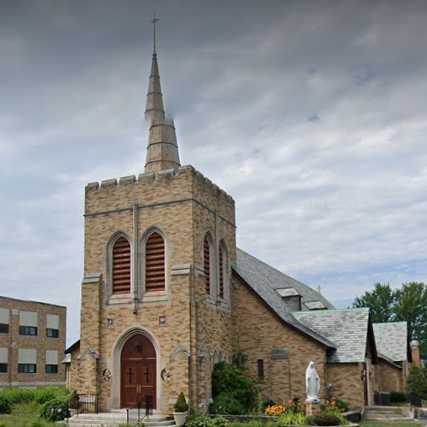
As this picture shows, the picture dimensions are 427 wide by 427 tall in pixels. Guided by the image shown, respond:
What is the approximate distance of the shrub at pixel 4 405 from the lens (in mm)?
35875

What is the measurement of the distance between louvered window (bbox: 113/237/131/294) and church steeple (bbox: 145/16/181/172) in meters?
5.66

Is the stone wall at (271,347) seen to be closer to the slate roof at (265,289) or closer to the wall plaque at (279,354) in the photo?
the wall plaque at (279,354)

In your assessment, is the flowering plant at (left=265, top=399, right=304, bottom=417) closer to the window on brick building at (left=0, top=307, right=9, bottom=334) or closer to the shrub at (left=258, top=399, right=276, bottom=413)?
the shrub at (left=258, top=399, right=276, bottom=413)

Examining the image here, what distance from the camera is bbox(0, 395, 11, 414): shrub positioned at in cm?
3588

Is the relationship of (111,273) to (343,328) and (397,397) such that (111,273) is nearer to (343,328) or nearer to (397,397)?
(343,328)

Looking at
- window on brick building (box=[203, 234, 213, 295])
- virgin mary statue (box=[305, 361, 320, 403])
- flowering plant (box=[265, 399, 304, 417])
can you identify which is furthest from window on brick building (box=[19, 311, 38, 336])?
virgin mary statue (box=[305, 361, 320, 403])

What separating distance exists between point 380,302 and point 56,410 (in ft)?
186

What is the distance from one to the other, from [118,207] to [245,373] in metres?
10.1

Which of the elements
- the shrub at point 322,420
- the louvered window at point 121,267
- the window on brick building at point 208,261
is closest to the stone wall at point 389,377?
the window on brick building at point 208,261

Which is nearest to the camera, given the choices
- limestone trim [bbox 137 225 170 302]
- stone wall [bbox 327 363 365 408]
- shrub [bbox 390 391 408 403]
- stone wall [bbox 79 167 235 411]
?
stone wall [bbox 79 167 235 411]

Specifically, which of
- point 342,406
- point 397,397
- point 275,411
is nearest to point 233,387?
point 275,411

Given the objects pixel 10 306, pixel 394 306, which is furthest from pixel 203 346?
pixel 394 306

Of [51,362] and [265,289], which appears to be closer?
[265,289]

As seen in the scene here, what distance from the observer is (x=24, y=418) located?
26.1 metres
